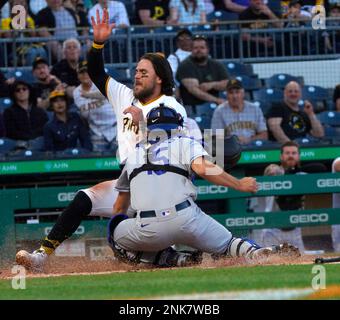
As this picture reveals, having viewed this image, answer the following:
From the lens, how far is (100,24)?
29.0 feet

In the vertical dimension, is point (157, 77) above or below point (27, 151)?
above

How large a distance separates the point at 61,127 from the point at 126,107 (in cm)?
436

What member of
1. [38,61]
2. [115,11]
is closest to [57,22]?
[115,11]

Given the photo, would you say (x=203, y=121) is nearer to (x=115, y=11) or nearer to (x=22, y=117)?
(x=22, y=117)

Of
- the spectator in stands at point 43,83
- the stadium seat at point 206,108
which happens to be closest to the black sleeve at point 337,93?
the stadium seat at point 206,108

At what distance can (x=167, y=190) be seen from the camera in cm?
818

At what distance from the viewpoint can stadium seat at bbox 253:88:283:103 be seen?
14.4 m

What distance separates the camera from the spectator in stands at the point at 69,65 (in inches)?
547

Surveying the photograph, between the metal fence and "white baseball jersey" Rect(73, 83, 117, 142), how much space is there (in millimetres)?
1195

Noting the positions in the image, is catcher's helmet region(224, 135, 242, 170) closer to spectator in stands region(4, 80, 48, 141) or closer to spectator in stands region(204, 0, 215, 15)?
spectator in stands region(4, 80, 48, 141)

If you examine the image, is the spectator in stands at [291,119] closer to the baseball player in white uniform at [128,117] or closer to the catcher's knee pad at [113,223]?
the baseball player in white uniform at [128,117]

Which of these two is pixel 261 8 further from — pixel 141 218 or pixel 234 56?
pixel 141 218

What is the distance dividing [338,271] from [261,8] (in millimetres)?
8815
